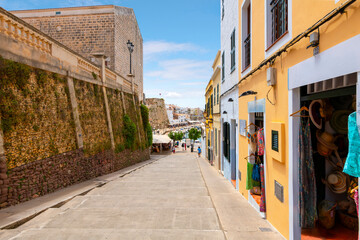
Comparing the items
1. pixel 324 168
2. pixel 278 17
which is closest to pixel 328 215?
pixel 324 168

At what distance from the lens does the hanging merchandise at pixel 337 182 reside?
4156mm

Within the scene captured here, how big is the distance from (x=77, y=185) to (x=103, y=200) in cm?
350

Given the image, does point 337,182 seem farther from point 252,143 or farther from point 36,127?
point 36,127

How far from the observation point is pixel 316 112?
409cm

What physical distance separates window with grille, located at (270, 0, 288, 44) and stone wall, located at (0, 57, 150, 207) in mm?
6751

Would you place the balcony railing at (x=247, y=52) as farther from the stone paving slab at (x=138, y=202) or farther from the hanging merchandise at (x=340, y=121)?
the stone paving slab at (x=138, y=202)

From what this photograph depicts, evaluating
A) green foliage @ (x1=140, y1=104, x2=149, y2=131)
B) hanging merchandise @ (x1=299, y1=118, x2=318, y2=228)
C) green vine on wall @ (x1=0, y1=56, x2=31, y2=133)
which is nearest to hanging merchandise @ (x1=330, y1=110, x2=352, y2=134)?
hanging merchandise @ (x1=299, y1=118, x2=318, y2=228)

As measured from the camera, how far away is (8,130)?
6359mm

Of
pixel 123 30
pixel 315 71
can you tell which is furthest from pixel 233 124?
pixel 123 30

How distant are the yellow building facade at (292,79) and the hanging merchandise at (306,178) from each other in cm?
6

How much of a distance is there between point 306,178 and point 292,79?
163cm

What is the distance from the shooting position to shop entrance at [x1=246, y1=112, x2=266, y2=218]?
18.8 feet

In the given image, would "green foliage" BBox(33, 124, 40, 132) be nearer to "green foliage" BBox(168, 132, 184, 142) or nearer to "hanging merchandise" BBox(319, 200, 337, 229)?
"hanging merchandise" BBox(319, 200, 337, 229)

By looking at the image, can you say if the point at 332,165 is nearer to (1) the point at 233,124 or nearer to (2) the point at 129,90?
(1) the point at 233,124
